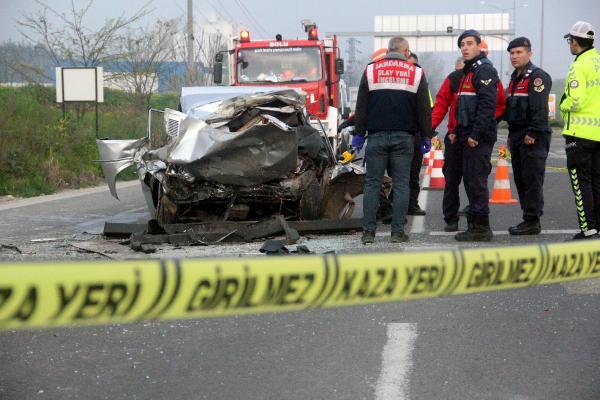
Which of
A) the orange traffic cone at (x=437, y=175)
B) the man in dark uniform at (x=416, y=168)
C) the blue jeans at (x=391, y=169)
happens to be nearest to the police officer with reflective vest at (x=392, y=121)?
the blue jeans at (x=391, y=169)

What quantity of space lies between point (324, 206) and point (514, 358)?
15.7ft

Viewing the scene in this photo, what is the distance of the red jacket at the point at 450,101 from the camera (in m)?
8.43

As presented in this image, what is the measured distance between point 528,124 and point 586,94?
996 mm

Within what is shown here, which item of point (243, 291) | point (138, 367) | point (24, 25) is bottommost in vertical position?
point (138, 367)

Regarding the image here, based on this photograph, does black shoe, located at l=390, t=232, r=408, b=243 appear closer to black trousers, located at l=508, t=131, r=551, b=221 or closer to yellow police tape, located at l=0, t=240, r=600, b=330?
black trousers, located at l=508, t=131, r=551, b=221

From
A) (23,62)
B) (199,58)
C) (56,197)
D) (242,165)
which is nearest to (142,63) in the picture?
(23,62)

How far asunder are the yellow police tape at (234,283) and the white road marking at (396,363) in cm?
123

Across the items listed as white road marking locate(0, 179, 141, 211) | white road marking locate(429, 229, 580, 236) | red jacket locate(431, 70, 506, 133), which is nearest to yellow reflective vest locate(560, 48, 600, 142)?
red jacket locate(431, 70, 506, 133)

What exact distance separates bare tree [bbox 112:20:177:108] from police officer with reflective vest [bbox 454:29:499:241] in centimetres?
2269

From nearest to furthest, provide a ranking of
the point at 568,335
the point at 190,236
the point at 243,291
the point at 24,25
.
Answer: the point at 243,291, the point at 568,335, the point at 190,236, the point at 24,25

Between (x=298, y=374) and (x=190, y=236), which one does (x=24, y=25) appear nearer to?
(x=190, y=236)

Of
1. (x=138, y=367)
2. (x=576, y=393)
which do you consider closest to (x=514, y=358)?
(x=576, y=393)

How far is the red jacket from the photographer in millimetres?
8430

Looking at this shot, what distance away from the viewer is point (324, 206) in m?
8.82
